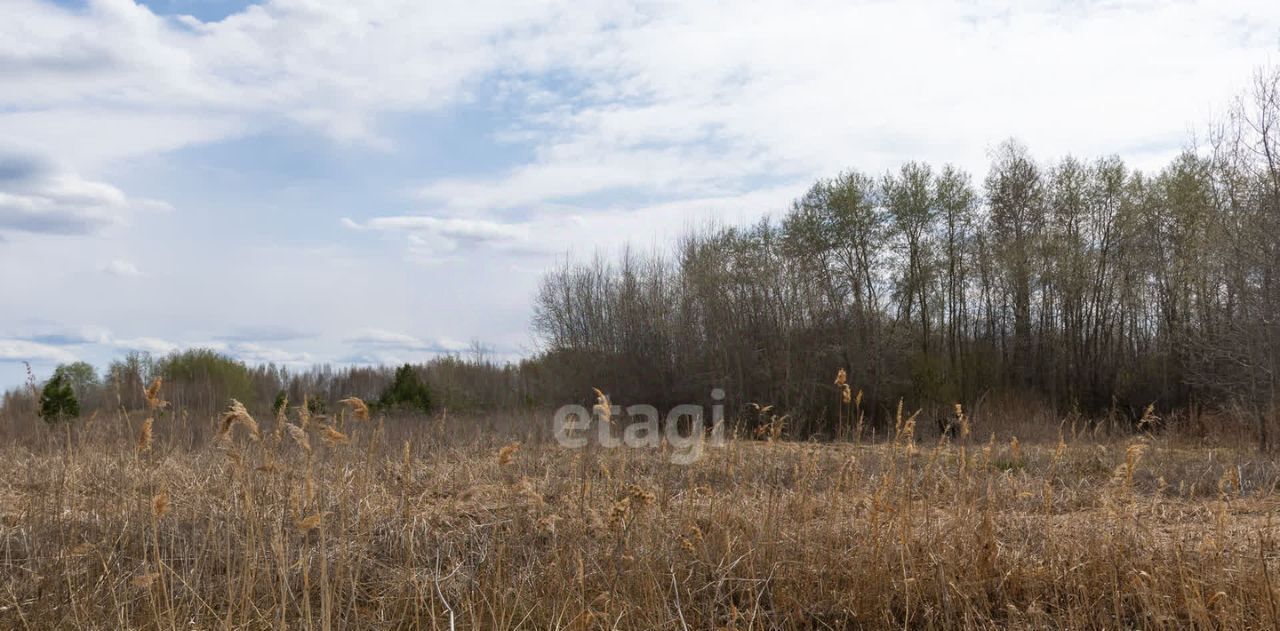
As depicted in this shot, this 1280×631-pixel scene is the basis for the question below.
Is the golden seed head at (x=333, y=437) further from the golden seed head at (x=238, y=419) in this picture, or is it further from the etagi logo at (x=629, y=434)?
the etagi logo at (x=629, y=434)

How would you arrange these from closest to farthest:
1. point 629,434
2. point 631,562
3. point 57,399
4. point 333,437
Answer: point 333,437 → point 631,562 → point 629,434 → point 57,399

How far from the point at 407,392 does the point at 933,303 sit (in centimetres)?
1400

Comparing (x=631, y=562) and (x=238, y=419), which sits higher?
(x=238, y=419)

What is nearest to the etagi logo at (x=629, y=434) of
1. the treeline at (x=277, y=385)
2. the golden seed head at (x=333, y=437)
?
the golden seed head at (x=333, y=437)

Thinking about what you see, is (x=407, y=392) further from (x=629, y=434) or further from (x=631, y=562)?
(x=631, y=562)

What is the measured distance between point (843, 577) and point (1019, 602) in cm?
85

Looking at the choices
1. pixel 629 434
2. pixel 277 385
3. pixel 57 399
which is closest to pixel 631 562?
pixel 629 434

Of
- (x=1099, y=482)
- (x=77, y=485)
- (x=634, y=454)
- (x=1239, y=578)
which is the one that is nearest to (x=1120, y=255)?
(x=1099, y=482)

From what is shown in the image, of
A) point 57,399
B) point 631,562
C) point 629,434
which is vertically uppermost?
point 57,399

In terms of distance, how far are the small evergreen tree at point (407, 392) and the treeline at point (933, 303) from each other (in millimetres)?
3339

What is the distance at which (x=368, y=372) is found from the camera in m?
31.6

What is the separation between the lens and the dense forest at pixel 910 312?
1961 cm

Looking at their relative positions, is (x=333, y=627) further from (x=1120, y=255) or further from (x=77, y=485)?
(x=1120, y=255)

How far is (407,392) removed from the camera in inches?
917
